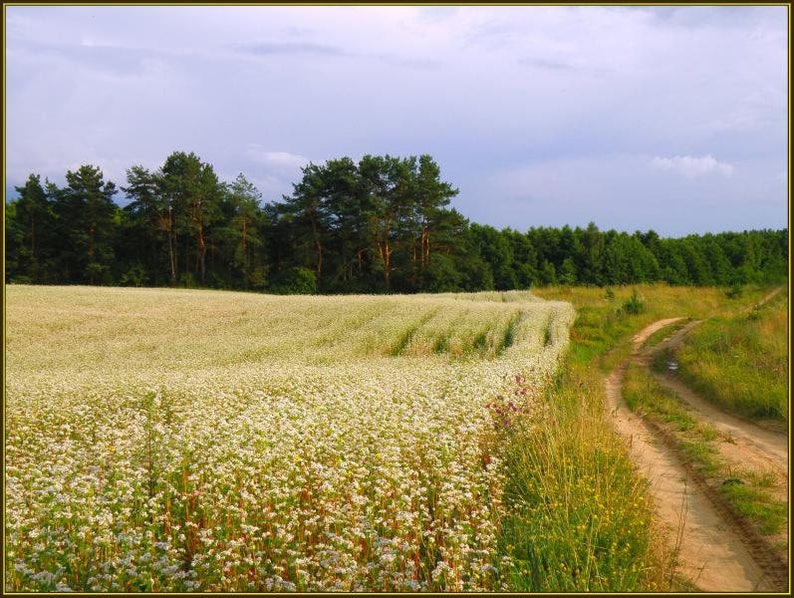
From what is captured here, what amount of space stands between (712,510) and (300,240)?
1817 inches

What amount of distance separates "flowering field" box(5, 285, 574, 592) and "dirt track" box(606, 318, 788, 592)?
1956mm

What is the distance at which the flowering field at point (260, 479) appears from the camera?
16.6 ft

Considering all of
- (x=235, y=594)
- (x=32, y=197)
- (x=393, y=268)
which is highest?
(x=32, y=197)

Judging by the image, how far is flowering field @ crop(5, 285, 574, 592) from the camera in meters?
5.07

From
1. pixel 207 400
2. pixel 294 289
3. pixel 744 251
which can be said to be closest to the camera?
pixel 207 400

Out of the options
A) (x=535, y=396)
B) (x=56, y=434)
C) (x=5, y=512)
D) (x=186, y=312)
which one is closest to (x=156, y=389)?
(x=56, y=434)

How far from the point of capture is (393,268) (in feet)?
165

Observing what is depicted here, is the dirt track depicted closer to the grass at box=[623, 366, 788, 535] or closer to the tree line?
the grass at box=[623, 366, 788, 535]

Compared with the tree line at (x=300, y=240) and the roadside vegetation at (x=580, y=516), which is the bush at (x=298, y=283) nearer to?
the tree line at (x=300, y=240)

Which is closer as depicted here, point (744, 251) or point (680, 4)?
point (680, 4)

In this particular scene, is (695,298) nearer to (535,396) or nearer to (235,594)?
(535,396)

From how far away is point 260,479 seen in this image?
652cm

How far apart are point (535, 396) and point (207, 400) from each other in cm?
541

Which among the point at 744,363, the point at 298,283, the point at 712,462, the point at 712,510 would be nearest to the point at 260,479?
the point at 712,510
